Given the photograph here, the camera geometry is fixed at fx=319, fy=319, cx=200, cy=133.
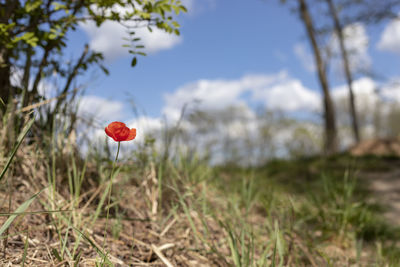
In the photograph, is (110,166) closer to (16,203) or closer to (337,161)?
(16,203)

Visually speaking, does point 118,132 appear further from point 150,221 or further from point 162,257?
point 150,221

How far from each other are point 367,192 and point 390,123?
148 ft

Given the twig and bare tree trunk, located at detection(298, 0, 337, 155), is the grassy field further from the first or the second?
bare tree trunk, located at detection(298, 0, 337, 155)

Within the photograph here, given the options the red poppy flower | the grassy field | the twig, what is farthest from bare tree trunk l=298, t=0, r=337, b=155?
A: the red poppy flower

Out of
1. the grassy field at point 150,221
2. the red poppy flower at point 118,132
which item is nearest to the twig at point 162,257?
the grassy field at point 150,221

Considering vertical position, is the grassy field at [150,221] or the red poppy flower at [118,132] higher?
the red poppy flower at [118,132]

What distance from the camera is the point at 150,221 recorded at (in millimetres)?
1928

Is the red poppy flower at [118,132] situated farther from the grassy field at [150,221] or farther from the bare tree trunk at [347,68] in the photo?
the bare tree trunk at [347,68]

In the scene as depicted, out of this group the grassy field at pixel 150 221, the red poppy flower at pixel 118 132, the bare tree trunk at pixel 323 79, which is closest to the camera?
the red poppy flower at pixel 118 132

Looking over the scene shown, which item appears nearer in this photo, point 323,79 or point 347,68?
point 323,79

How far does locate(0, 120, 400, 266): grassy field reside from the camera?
1531 millimetres

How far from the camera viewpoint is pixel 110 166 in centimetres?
229

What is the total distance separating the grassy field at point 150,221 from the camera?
153 centimetres

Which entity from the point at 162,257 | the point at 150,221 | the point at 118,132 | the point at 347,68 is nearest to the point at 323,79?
the point at 347,68
